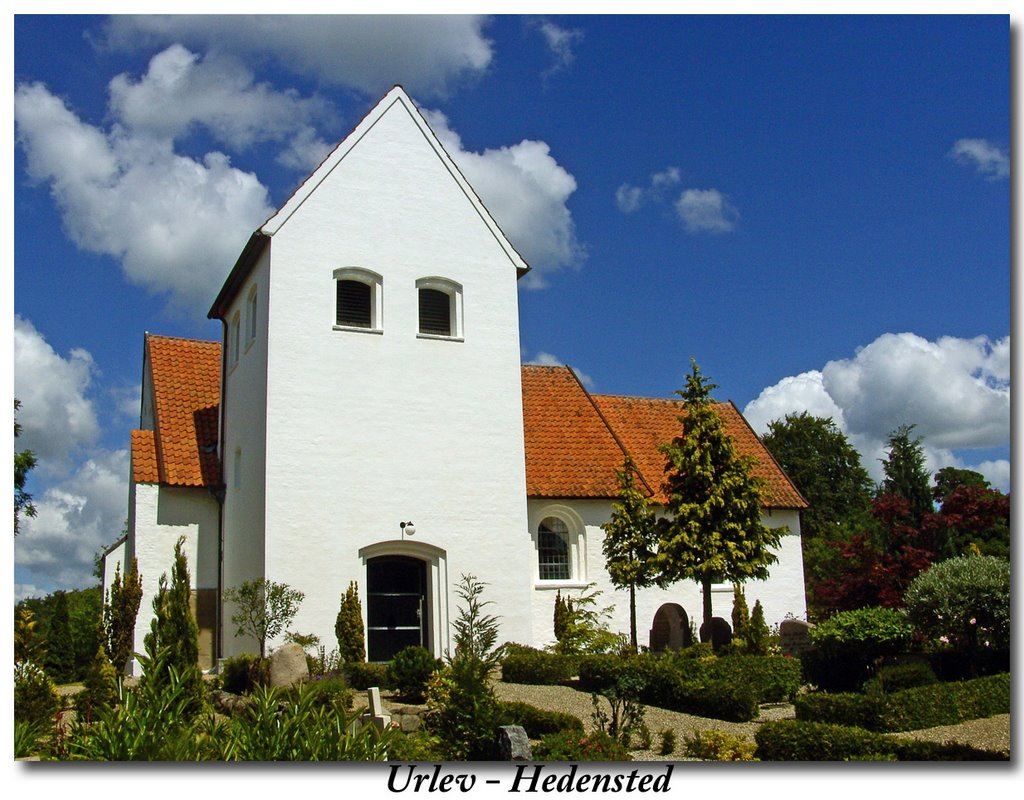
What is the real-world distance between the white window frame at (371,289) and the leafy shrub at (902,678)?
1131cm

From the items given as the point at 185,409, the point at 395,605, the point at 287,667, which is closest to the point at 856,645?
the point at 395,605

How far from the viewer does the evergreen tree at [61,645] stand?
2445 cm

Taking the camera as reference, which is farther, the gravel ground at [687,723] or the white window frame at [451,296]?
the white window frame at [451,296]

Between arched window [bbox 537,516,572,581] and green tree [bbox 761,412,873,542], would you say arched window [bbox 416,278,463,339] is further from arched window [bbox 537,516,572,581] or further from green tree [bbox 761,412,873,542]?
green tree [bbox 761,412,873,542]

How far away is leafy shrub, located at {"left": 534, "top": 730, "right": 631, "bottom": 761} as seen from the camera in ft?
34.0

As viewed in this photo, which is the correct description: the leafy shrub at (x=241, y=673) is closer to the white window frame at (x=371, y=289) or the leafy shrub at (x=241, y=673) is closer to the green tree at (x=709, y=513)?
the white window frame at (x=371, y=289)

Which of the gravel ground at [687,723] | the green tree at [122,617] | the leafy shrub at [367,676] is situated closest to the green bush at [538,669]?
the gravel ground at [687,723]

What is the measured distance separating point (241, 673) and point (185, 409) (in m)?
8.94

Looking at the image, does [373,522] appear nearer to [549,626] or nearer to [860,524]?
[549,626]

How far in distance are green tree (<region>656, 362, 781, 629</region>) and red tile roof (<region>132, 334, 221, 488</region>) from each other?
1040 cm

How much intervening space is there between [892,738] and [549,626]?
13416 mm

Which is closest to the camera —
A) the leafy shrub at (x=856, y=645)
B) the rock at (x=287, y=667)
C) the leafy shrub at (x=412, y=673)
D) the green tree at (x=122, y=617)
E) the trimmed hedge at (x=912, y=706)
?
the trimmed hedge at (x=912, y=706)

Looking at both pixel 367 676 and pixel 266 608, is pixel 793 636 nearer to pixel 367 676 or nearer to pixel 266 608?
pixel 367 676

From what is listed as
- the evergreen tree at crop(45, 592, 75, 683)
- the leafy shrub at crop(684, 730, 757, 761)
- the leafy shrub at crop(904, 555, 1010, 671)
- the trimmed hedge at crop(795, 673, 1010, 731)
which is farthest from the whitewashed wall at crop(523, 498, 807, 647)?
the leafy shrub at crop(684, 730, 757, 761)
